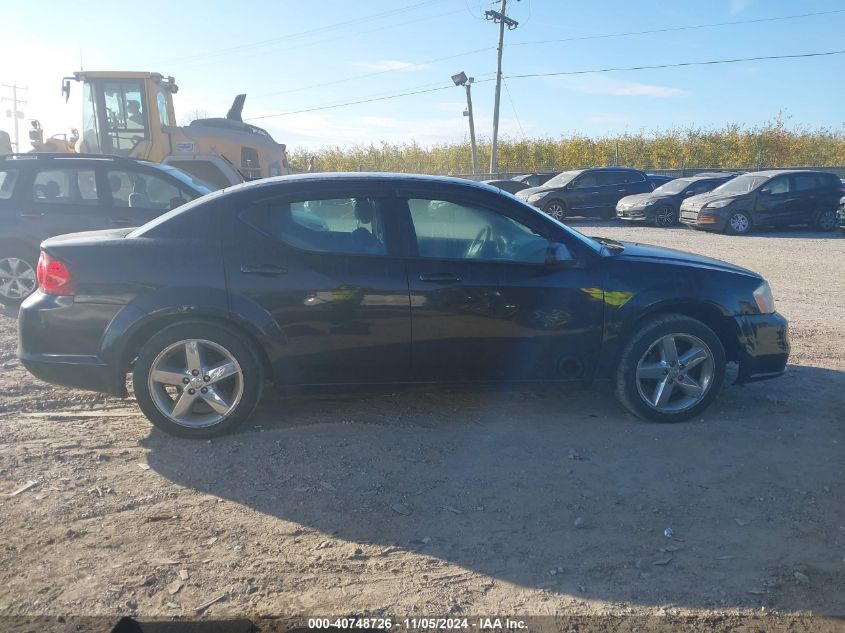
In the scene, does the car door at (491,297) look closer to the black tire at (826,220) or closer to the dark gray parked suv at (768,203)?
the dark gray parked suv at (768,203)

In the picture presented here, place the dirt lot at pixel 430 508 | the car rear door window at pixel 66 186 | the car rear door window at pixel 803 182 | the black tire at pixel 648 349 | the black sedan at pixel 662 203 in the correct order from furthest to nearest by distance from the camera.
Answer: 1. the black sedan at pixel 662 203
2. the car rear door window at pixel 803 182
3. the car rear door window at pixel 66 186
4. the black tire at pixel 648 349
5. the dirt lot at pixel 430 508

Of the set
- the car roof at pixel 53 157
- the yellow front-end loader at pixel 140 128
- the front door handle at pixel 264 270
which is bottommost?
the front door handle at pixel 264 270

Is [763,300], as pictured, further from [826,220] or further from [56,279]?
[826,220]

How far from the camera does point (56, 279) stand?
15.0ft

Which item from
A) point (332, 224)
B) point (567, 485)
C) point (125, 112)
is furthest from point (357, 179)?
point (125, 112)

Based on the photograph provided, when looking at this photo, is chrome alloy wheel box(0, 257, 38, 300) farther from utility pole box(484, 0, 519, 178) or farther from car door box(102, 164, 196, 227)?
utility pole box(484, 0, 519, 178)

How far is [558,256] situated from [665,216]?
18455 millimetres

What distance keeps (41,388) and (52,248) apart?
1.59 metres

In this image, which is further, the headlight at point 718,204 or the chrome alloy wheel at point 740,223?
the chrome alloy wheel at point 740,223

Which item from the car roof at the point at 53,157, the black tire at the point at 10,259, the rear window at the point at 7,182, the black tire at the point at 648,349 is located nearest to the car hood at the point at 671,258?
the black tire at the point at 648,349

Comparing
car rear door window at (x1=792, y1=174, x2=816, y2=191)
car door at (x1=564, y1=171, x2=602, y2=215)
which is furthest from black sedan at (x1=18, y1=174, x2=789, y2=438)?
car door at (x1=564, y1=171, x2=602, y2=215)

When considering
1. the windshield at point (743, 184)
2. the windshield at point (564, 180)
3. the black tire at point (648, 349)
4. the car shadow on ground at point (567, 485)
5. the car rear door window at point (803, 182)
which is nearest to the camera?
the car shadow on ground at point (567, 485)

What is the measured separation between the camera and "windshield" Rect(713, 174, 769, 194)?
65.2 ft

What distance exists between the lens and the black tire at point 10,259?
844 cm
